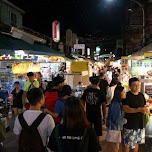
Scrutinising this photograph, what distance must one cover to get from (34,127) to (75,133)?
0.77 metres

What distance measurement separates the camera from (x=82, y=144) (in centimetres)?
303

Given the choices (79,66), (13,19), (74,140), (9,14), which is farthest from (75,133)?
(13,19)

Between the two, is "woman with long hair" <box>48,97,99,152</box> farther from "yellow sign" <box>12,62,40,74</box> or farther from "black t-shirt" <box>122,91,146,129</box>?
"yellow sign" <box>12,62,40,74</box>

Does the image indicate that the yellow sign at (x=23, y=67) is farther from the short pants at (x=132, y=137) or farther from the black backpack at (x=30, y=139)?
the black backpack at (x=30, y=139)

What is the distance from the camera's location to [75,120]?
3.07 m

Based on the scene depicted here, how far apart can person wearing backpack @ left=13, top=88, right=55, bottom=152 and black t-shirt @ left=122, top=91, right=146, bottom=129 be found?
221 cm

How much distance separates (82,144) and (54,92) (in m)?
2.97

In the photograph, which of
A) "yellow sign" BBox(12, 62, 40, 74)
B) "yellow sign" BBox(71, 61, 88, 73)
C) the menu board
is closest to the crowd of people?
"yellow sign" BBox(71, 61, 88, 73)

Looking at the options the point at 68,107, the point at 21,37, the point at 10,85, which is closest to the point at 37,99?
the point at 68,107

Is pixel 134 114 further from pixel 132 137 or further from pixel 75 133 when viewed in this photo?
pixel 75 133

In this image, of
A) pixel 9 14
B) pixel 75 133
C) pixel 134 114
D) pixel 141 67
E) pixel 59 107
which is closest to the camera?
pixel 75 133

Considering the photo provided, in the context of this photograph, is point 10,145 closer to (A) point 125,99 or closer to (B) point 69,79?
(A) point 125,99

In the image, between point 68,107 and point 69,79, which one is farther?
point 69,79

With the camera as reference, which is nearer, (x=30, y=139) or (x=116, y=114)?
(x=30, y=139)
